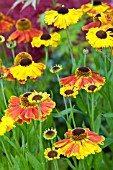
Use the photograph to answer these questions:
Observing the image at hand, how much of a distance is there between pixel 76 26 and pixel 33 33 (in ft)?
2.23

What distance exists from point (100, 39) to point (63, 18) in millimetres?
202

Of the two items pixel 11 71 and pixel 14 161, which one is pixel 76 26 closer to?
pixel 11 71

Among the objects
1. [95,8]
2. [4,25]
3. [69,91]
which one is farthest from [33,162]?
[4,25]

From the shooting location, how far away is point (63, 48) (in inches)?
104

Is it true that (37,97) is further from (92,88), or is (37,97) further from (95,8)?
(95,8)

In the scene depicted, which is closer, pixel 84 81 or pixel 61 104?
pixel 84 81

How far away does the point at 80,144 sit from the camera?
1219 millimetres

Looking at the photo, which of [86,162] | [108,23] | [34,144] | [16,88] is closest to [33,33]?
[16,88]

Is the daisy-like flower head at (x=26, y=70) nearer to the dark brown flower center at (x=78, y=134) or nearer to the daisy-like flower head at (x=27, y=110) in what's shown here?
the daisy-like flower head at (x=27, y=110)

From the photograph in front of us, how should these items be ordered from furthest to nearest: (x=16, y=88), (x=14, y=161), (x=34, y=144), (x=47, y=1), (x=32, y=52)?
(x=32, y=52) → (x=47, y=1) → (x=16, y=88) → (x=34, y=144) → (x=14, y=161)

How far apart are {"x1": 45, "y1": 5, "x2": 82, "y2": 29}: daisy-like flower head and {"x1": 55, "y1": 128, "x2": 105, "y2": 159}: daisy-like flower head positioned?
1.43ft

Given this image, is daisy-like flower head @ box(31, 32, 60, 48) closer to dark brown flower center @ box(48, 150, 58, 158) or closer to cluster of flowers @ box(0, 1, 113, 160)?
cluster of flowers @ box(0, 1, 113, 160)

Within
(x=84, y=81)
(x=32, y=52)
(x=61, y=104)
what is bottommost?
(x=61, y=104)

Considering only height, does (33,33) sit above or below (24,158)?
above
